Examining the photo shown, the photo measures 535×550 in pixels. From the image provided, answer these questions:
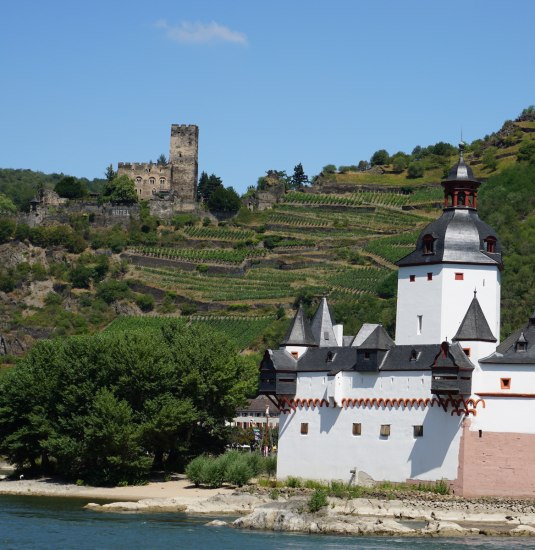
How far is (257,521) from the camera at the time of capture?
53344 millimetres

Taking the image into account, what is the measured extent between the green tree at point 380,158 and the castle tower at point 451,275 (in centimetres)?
11697

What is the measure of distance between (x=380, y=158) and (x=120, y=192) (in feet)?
126

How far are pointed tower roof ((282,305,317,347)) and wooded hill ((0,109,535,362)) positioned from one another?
132ft

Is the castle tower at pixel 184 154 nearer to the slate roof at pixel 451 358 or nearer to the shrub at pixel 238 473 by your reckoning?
the shrub at pixel 238 473

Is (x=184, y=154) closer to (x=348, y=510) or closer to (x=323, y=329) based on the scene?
(x=323, y=329)

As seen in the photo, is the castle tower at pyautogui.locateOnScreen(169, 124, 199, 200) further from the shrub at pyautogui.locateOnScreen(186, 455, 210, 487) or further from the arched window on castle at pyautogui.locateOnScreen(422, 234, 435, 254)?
the arched window on castle at pyautogui.locateOnScreen(422, 234, 435, 254)

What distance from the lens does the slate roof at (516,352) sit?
187 ft

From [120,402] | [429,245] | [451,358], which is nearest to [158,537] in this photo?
[451,358]

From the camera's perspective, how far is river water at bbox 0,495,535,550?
162 feet

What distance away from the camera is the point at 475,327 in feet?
191

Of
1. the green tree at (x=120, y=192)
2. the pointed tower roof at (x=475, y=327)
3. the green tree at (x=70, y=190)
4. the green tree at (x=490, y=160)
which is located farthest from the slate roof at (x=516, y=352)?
the green tree at (x=70, y=190)

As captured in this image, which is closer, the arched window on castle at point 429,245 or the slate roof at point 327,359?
the arched window on castle at point 429,245

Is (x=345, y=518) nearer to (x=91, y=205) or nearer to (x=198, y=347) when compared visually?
(x=198, y=347)

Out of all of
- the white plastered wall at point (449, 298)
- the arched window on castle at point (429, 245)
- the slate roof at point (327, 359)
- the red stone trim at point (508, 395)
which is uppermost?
the arched window on castle at point (429, 245)
